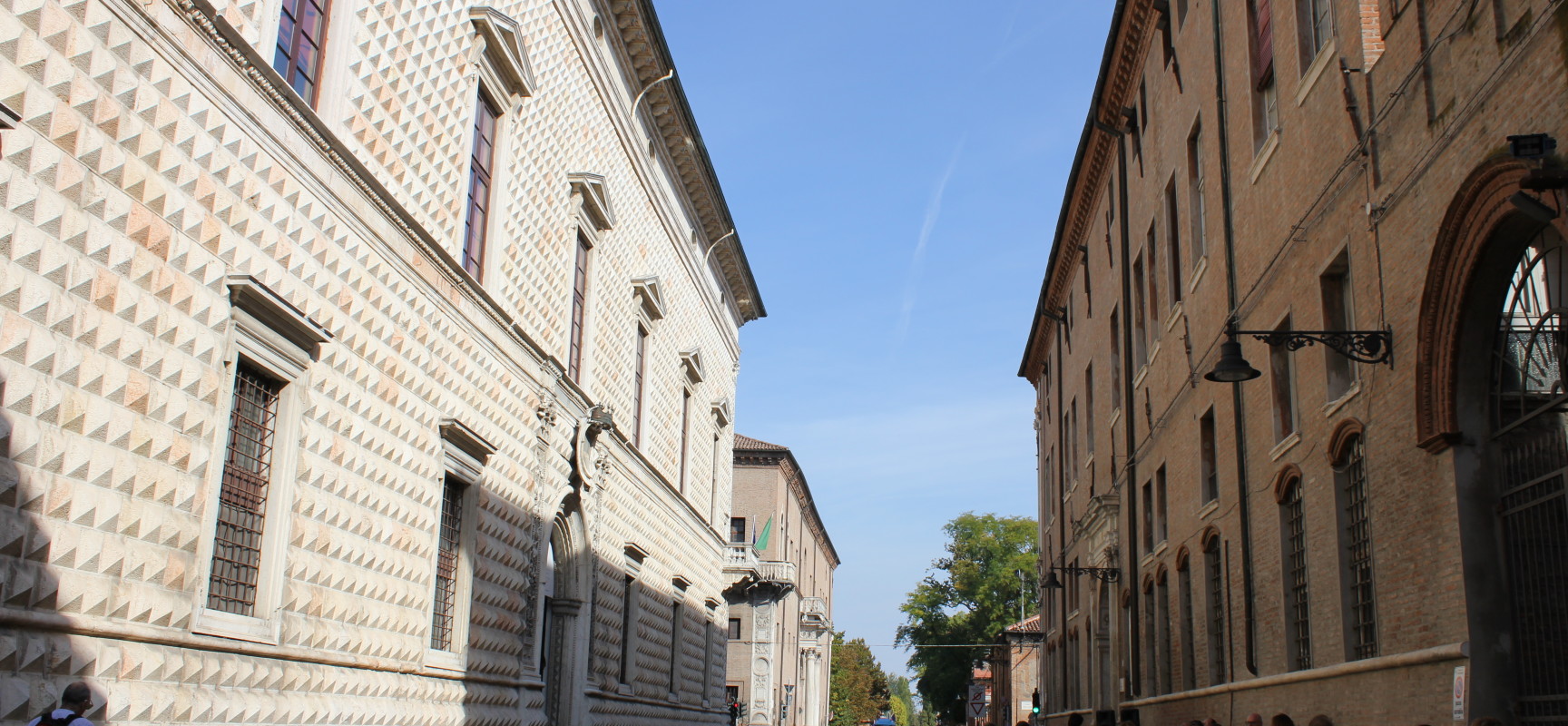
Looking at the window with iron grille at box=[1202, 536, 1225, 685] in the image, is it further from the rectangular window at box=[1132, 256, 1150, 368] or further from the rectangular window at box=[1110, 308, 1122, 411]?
the rectangular window at box=[1110, 308, 1122, 411]

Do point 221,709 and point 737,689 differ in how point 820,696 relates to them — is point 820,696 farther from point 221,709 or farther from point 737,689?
point 221,709

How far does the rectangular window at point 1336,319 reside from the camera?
12.1 m

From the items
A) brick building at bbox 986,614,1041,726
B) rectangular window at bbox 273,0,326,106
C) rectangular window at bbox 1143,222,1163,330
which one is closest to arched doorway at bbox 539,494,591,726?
rectangular window at bbox 273,0,326,106

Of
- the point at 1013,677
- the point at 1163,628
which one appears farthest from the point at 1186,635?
the point at 1013,677

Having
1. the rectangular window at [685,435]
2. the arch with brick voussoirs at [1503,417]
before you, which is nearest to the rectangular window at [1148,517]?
the rectangular window at [685,435]

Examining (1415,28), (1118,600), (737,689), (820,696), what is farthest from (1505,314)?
(820,696)

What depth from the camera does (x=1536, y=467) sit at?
8.70m

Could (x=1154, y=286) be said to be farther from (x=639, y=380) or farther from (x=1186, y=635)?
(x=639, y=380)

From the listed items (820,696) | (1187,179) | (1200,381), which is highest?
(1187,179)

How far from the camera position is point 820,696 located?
8331cm

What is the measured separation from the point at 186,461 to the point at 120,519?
771mm

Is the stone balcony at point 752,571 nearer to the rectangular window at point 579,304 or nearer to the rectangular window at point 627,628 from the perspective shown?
the rectangular window at point 627,628

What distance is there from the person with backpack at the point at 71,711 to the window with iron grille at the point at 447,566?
6.92 meters

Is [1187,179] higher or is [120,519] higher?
[1187,179]
